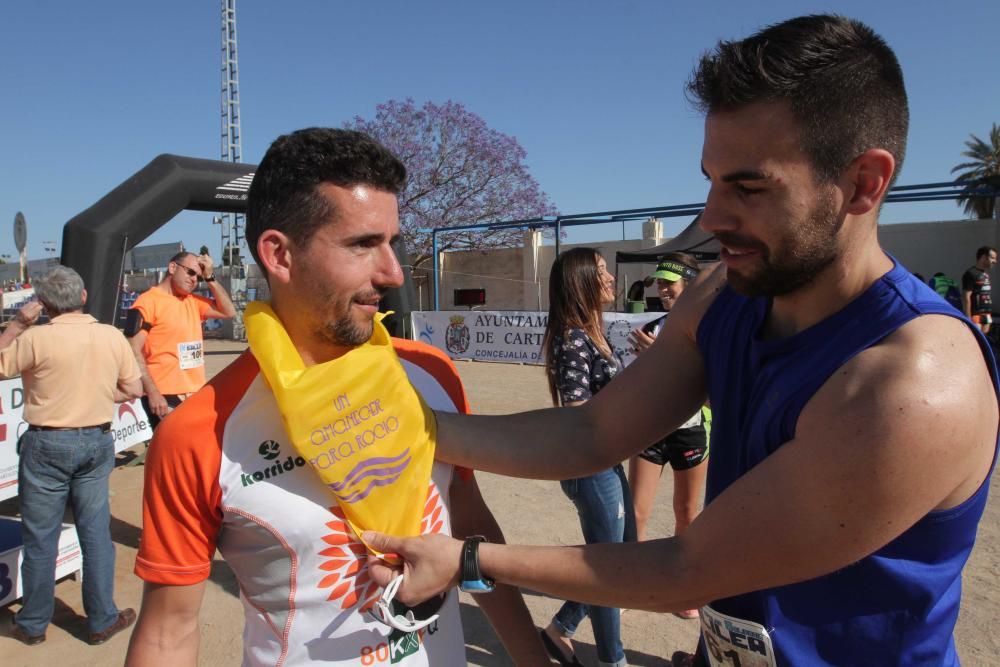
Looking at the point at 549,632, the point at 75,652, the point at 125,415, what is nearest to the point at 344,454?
the point at 549,632

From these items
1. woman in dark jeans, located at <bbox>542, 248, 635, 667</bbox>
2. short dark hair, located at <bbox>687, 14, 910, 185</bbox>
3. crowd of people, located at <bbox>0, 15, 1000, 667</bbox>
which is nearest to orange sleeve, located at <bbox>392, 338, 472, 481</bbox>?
crowd of people, located at <bbox>0, 15, 1000, 667</bbox>

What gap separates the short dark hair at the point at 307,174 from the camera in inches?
57.7

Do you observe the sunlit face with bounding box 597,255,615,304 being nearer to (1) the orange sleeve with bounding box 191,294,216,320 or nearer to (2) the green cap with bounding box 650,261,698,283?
(2) the green cap with bounding box 650,261,698,283

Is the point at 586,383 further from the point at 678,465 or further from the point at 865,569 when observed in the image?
the point at 865,569

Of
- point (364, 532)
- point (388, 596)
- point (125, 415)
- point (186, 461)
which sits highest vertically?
point (186, 461)

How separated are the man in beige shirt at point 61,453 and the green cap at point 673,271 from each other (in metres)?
3.69

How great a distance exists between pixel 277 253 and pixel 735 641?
129 centimetres

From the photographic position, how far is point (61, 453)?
3.66 meters

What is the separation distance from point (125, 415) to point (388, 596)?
6.20m

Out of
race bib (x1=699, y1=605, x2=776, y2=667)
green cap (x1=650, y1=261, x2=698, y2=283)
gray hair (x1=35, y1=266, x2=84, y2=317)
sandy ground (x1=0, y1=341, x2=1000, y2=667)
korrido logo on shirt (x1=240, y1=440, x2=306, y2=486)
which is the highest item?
green cap (x1=650, y1=261, x2=698, y2=283)

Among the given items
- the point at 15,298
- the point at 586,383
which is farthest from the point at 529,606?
the point at 15,298

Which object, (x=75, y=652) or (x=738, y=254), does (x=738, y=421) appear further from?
(x=75, y=652)

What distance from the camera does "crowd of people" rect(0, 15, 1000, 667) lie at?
1090mm

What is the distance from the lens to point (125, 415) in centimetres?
642
